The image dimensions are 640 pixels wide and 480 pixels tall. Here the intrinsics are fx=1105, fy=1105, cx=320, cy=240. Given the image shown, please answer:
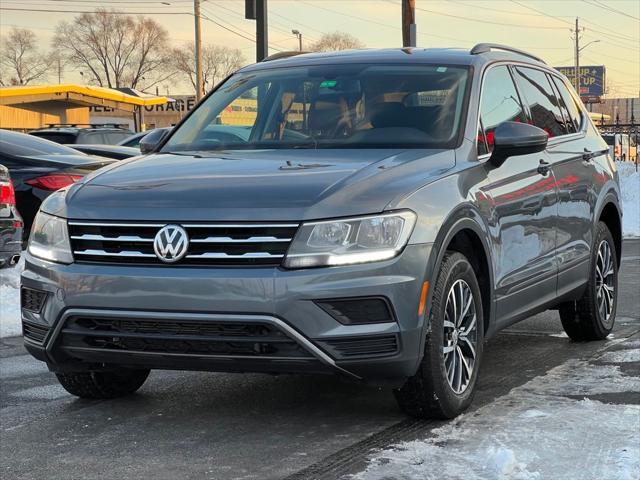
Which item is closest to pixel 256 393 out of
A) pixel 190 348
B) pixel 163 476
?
pixel 190 348

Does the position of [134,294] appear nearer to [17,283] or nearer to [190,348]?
[190,348]

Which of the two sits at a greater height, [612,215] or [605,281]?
[612,215]

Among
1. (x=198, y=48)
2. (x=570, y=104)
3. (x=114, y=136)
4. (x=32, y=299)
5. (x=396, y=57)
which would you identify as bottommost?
(x=32, y=299)

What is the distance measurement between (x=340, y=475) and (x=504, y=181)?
203 centimetres

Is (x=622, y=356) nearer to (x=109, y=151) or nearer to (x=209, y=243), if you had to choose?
(x=209, y=243)

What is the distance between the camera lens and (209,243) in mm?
4320

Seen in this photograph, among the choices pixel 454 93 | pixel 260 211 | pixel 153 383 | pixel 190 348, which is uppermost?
pixel 454 93

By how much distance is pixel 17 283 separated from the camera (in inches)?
379

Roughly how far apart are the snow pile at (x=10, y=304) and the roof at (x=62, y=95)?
33666 millimetres

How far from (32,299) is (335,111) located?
1.81 meters

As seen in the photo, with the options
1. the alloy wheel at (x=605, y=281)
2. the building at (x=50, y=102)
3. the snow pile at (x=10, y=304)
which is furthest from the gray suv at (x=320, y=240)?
the building at (x=50, y=102)

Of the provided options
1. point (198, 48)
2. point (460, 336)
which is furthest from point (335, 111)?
point (198, 48)

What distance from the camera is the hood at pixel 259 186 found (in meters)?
4.33

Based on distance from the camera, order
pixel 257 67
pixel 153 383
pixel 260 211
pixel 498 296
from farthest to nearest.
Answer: pixel 257 67 → pixel 153 383 → pixel 498 296 → pixel 260 211
